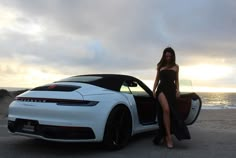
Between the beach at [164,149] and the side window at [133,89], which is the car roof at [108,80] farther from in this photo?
the beach at [164,149]

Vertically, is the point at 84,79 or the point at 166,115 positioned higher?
the point at 84,79

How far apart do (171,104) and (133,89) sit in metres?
0.84

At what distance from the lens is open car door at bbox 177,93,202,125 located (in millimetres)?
8150

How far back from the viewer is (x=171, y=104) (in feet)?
24.2

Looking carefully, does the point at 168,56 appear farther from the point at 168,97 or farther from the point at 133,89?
the point at 133,89

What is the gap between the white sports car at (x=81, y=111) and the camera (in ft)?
20.2

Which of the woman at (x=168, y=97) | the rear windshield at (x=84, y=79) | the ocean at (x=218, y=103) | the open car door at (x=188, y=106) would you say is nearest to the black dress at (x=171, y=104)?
the woman at (x=168, y=97)

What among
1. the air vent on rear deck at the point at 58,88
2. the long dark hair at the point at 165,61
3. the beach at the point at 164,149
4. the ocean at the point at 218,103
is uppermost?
the long dark hair at the point at 165,61

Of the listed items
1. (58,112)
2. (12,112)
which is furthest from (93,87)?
(12,112)

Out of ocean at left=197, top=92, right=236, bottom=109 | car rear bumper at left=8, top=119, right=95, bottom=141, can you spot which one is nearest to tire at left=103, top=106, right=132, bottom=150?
car rear bumper at left=8, top=119, right=95, bottom=141

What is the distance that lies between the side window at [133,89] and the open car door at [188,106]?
0.74m

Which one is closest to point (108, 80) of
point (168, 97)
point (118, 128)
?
point (118, 128)

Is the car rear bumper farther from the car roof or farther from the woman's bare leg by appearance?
the woman's bare leg

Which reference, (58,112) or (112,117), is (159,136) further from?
(58,112)
